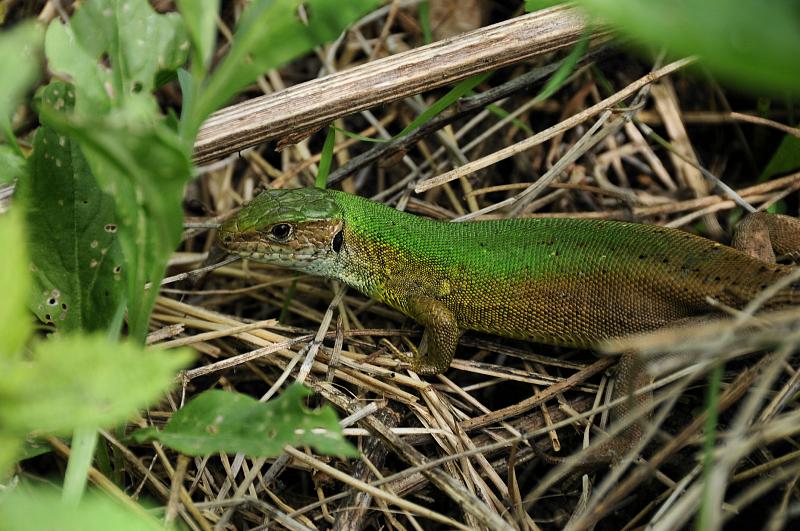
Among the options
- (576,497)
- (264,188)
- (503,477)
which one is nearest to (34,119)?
(264,188)

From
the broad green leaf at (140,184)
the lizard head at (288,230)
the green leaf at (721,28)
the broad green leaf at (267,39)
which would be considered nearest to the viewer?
the green leaf at (721,28)

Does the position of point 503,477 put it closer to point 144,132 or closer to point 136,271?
point 136,271

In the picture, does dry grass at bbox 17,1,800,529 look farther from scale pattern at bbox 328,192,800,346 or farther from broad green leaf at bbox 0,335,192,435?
broad green leaf at bbox 0,335,192,435

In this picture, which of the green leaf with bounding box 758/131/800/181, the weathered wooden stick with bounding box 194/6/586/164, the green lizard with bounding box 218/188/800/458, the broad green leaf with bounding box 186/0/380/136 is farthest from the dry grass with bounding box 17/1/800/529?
the broad green leaf with bounding box 186/0/380/136

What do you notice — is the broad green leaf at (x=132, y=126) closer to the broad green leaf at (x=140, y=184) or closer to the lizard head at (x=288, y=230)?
the broad green leaf at (x=140, y=184)

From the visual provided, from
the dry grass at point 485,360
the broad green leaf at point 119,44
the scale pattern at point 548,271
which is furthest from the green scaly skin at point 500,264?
the broad green leaf at point 119,44

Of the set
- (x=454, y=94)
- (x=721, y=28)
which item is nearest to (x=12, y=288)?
(x=721, y=28)

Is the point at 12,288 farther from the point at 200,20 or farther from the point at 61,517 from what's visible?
the point at 200,20
